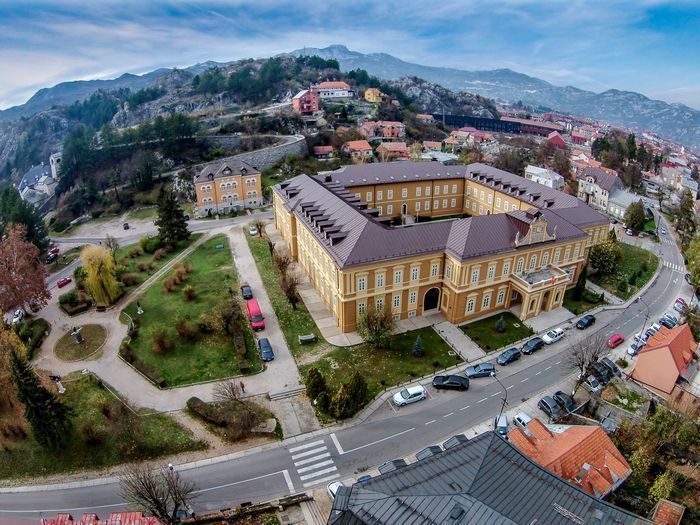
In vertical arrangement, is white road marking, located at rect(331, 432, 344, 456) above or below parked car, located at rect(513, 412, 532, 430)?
below

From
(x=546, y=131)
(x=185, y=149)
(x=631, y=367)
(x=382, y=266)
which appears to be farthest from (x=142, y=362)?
(x=546, y=131)

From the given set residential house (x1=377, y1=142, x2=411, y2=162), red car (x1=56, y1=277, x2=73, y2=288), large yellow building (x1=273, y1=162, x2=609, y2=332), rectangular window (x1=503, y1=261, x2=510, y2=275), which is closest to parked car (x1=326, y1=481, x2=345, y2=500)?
large yellow building (x1=273, y1=162, x2=609, y2=332)

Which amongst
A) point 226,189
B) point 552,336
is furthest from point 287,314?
point 226,189

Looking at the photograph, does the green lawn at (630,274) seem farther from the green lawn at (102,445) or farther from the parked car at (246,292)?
the green lawn at (102,445)

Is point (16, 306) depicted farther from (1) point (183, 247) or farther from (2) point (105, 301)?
(1) point (183, 247)

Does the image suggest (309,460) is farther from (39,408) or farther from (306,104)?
(306,104)

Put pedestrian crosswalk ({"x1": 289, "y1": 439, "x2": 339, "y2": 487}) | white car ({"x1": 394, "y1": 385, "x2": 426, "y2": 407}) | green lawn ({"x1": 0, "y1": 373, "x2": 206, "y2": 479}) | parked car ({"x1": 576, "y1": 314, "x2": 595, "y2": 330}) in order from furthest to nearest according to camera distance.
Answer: parked car ({"x1": 576, "y1": 314, "x2": 595, "y2": 330}) → white car ({"x1": 394, "y1": 385, "x2": 426, "y2": 407}) → green lawn ({"x1": 0, "y1": 373, "x2": 206, "y2": 479}) → pedestrian crosswalk ({"x1": 289, "y1": 439, "x2": 339, "y2": 487})

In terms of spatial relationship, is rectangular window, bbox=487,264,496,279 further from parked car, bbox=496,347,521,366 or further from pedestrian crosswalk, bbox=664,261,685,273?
pedestrian crosswalk, bbox=664,261,685,273
